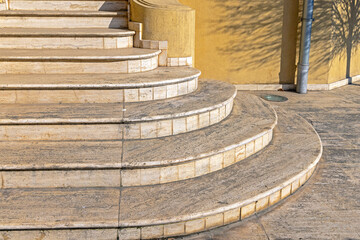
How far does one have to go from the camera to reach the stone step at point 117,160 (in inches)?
133

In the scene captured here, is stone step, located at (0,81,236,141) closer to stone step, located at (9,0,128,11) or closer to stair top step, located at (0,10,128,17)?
stair top step, located at (0,10,128,17)

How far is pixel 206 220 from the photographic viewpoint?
10.3 feet

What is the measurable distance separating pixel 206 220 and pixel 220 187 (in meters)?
0.42

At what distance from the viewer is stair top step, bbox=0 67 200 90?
4188mm

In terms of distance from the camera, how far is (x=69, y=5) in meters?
6.41

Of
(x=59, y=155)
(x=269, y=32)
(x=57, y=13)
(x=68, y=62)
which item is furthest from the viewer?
(x=269, y=32)

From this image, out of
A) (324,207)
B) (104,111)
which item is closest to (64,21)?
(104,111)

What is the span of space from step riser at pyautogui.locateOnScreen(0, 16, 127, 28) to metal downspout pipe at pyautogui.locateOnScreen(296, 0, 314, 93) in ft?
11.1

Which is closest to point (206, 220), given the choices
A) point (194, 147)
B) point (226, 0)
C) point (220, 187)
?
point (220, 187)

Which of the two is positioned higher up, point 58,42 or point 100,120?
point 58,42

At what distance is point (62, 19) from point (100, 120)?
9.20 feet

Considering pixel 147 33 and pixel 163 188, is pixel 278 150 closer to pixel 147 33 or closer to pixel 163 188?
pixel 163 188

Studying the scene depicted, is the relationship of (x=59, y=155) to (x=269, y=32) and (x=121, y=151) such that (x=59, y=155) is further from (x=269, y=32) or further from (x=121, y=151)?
(x=269, y=32)

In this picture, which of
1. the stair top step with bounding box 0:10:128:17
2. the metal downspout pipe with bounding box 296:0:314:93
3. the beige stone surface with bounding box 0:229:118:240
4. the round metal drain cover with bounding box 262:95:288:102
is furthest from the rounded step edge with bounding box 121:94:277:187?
the metal downspout pipe with bounding box 296:0:314:93
